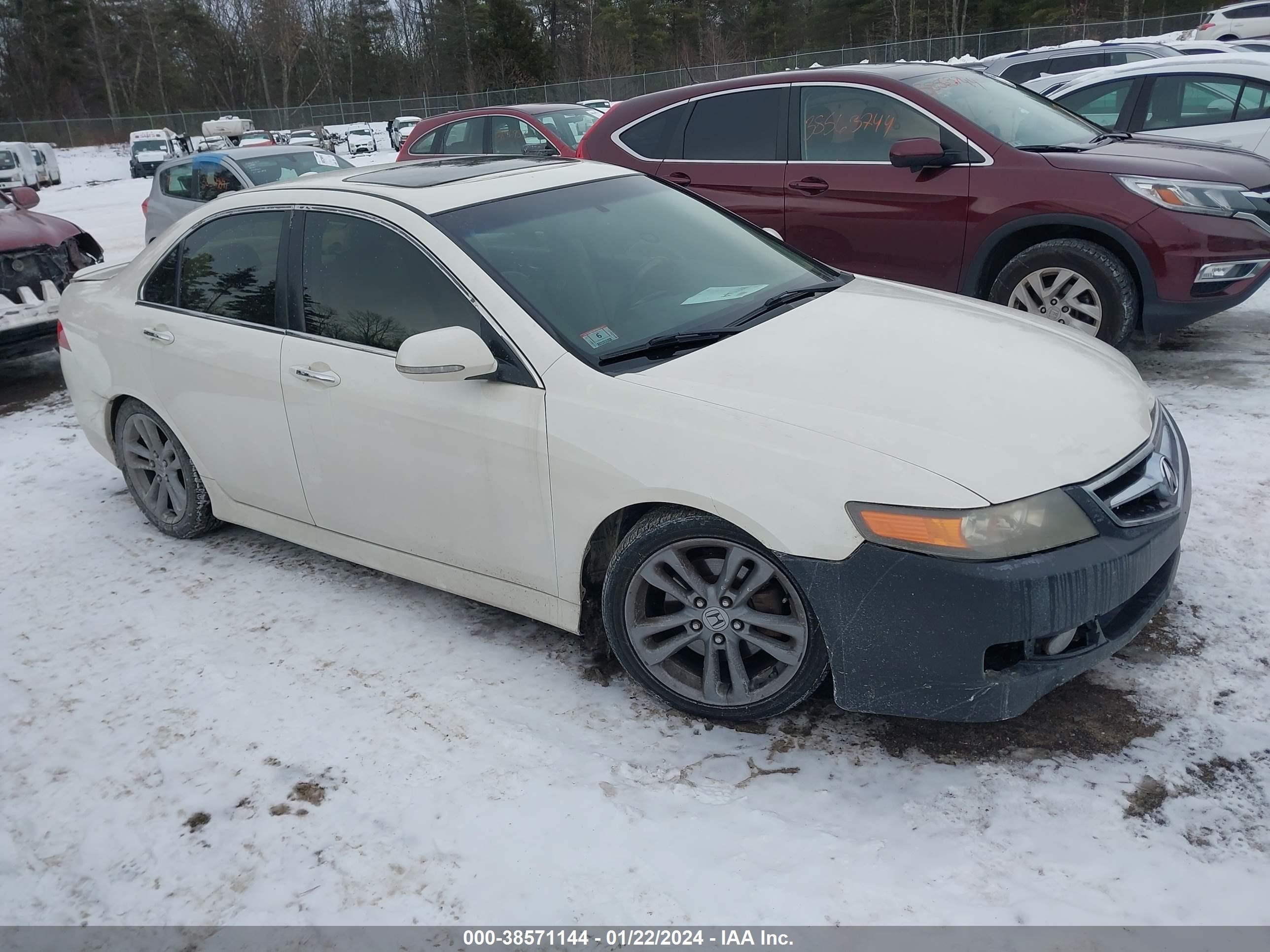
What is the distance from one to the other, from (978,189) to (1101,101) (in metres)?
4.30

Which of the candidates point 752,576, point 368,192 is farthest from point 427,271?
point 752,576

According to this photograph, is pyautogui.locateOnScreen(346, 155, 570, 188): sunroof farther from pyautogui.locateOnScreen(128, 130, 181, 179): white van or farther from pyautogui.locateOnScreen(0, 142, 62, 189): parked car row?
pyautogui.locateOnScreen(128, 130, 181, 179): white van

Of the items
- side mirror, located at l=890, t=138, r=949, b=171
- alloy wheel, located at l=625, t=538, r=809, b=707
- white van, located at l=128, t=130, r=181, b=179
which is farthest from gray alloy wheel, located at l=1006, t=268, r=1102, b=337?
white van, located at l=128, t=130, r=181, b=179

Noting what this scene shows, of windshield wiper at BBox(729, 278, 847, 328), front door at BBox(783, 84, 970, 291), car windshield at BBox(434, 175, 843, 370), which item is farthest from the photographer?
front door at BBox(783, 84, 970, 291)

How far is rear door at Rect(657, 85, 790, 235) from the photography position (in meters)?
6.65

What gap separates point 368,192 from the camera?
3768 millimetres

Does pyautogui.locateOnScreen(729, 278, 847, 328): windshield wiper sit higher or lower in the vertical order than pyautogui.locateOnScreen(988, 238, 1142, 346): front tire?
higher

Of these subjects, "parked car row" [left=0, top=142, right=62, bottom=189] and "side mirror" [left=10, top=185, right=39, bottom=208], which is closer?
"side mirror" [left=10, top=185, right=39, bottom=208]

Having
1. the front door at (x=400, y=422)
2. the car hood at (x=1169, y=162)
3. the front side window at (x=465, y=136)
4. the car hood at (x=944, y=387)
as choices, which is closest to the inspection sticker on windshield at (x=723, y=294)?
the car hood at (x=944, y=387)

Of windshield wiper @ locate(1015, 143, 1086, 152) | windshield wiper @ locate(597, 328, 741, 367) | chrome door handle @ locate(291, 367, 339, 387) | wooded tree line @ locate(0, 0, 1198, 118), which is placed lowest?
chrome door handle @ locate(291, 367, 339, 387)

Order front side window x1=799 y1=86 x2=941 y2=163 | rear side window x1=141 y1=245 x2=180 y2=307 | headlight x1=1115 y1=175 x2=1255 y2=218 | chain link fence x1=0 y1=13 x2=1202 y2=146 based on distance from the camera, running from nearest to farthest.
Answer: rear side window x1=141 y1=245 x2=180 y2=307 → headlight x1=1115 y1=175 x2=1255 y2=218 → front side window x1=799 y1=86 x2=941 y2=163 → chain link fence x1=0 y1=13 x2=1202 y2=146

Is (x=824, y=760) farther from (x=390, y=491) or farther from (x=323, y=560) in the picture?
(x=323, y=560)

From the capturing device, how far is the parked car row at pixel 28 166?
29.1 metres

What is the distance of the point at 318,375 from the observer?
3670mm
